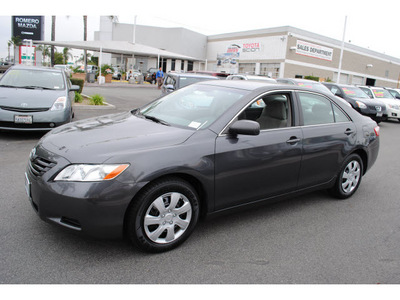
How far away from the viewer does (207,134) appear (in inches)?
129

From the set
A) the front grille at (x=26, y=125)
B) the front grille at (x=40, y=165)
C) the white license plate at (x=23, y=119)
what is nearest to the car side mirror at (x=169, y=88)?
the front grille at (x=26, y=125)

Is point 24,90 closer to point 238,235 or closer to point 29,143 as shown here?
point 29,143

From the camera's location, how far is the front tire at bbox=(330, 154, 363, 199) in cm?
462

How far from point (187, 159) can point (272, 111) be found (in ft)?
4.80

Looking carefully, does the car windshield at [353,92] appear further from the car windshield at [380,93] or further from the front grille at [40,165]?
the front grille at [40,165]

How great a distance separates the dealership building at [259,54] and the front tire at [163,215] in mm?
30645

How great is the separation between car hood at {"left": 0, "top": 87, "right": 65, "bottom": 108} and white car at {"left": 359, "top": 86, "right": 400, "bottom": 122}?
14.3m

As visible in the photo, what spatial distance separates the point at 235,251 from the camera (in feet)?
10.5

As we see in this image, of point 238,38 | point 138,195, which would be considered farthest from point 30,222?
point 238,38

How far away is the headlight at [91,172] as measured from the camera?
2.72m

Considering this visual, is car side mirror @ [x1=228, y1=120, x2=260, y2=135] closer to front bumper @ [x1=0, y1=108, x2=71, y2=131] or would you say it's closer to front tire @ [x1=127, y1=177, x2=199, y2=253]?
front tire @ [x1=127, y1=177, x2=199, y2=253]

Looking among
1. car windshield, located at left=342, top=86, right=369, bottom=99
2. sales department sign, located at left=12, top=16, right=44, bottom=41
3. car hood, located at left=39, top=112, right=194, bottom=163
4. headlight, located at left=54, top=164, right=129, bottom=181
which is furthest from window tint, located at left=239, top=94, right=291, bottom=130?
sales department sign, located at left=12, top=16, right=44, bottom=41

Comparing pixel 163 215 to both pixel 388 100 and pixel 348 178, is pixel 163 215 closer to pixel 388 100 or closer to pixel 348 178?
pixel 348 178

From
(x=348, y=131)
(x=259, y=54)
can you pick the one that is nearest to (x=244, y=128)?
(x=348, y=131)
